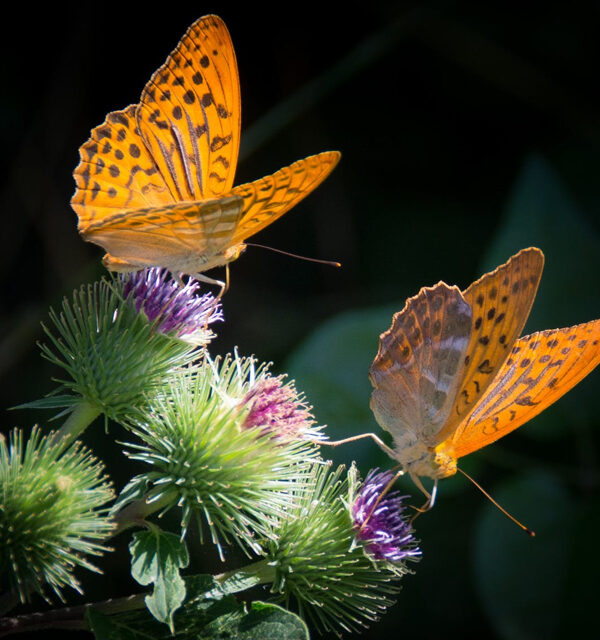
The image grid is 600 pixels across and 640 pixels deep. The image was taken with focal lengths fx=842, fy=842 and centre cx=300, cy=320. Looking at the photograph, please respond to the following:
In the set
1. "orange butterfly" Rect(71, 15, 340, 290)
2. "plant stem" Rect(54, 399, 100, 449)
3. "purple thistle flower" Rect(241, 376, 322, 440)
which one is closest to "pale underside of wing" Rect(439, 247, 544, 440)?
"purple thistle flower" Rect(241, 376, 322, 440)

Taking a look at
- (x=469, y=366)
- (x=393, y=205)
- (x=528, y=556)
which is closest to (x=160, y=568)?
(x=469, y=366)

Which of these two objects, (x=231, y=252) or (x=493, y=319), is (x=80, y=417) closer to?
(x=231, y=252)

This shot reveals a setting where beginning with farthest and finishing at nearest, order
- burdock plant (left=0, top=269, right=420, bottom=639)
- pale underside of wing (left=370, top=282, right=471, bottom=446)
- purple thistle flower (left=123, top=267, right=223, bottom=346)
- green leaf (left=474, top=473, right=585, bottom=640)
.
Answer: green leaf (left=474, top=473, right=585, bottom=640), pale underside of wing (left=370, top=282, right=471, bottom=446), purple thistle flower (left=123, top=267, right=223, bottom=346), burdock plant (left=0, top=269, right=420, bottom=639)

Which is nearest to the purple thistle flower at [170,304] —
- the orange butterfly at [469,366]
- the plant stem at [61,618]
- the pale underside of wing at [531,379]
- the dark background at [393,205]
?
the orange butterfly at [469,366]

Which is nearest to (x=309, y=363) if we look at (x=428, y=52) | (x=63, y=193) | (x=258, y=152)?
(x=258, y=152)

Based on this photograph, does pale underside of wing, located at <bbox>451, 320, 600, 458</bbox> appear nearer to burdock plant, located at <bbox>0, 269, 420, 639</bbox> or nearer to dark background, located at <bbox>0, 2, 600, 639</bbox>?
burdock plant, located at <bbox>0, 269, 420, 639</bbox>

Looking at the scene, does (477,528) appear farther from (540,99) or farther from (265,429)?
(540,99)
